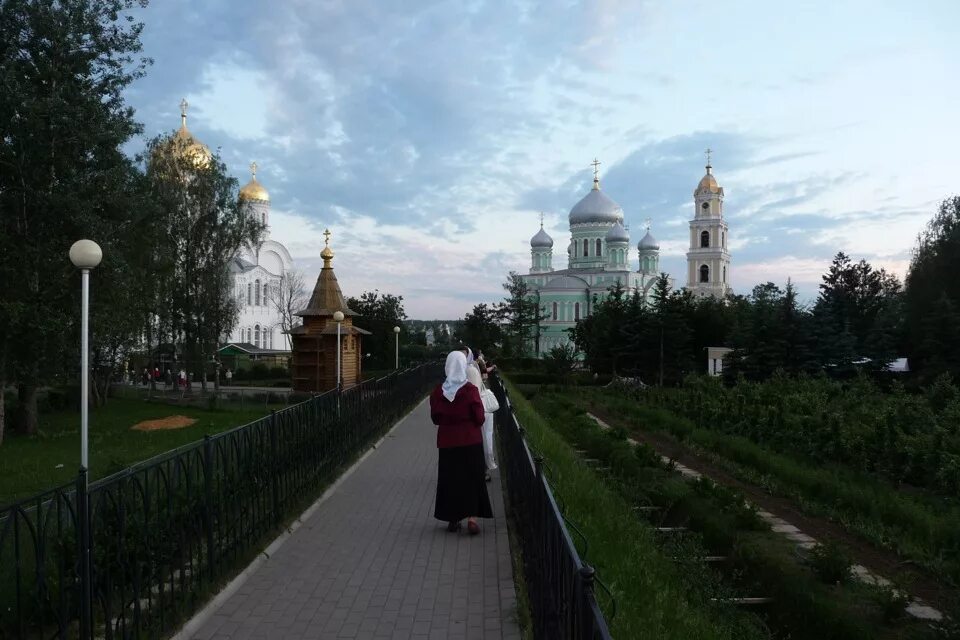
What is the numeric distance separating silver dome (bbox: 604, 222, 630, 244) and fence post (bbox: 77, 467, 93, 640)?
2431 inches

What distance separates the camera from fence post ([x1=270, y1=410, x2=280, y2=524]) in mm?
6762

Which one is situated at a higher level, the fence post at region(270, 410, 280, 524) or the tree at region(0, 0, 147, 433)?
the tree at region(0, 0, 147, 433)

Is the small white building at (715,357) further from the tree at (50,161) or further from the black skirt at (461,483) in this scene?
the black skirt at (461,483)

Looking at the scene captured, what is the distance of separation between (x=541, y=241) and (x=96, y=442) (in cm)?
5852

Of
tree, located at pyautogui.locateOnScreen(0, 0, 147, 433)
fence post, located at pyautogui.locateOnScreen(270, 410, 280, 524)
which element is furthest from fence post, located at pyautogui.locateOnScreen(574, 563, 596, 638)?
tree, located at pyautogui.locateOnScreen(0, 0, 147, 433)

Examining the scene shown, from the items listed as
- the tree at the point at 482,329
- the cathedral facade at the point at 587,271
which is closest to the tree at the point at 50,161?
the tree at the point at 482,329

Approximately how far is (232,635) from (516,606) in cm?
174

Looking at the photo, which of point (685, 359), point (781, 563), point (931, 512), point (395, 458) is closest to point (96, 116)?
point (395, 458)

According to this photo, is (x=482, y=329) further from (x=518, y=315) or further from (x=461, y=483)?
(x=461, y=483)

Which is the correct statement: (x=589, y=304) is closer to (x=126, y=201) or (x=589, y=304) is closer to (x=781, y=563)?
(x=126, y=201)

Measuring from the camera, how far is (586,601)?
242 cm

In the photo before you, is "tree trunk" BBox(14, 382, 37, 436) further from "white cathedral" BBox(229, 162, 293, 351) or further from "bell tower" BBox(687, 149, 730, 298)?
"bell tower" BBox(687, 149, 730, 298)

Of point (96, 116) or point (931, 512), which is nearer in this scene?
point (931, 512)

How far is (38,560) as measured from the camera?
11.7 ft
